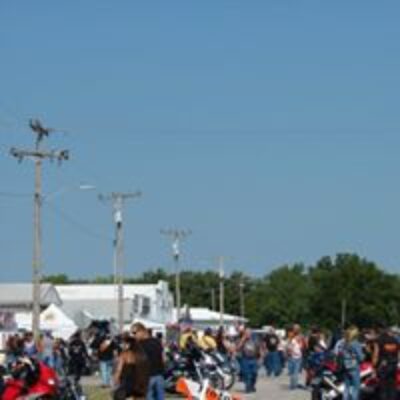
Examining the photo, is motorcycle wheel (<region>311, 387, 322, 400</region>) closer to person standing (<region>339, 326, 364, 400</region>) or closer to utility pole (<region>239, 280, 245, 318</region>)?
person standing (<region>339, 326, 364, 400</region>)

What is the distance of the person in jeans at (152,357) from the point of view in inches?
766

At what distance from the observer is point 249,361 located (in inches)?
1297

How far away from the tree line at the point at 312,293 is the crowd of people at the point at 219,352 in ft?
294

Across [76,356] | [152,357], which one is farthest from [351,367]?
[76,356]

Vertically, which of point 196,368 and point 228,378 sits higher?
point 196,368

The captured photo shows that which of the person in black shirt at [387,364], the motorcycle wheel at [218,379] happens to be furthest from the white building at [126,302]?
the person in black shirt at [387,364]

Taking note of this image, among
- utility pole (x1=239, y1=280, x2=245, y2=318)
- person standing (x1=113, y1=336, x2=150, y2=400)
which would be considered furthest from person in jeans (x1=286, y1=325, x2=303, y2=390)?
utility pole (x1=239, y1=280, x2=245, y2=318)

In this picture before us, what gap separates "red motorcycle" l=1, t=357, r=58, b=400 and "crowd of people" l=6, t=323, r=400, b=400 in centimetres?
114

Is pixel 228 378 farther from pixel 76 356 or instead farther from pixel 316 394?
pixel 316 394

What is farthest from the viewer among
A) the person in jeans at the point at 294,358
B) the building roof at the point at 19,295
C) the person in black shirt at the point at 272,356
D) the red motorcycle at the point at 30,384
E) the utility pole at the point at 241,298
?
the utility pole at the point at 241,298

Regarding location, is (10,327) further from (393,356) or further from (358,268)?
(358,268)

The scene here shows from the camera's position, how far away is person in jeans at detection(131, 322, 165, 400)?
63.8 ft

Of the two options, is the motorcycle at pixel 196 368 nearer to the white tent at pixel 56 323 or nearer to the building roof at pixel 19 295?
the white tent at pixel 56 323

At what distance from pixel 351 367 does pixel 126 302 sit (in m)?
78.9
